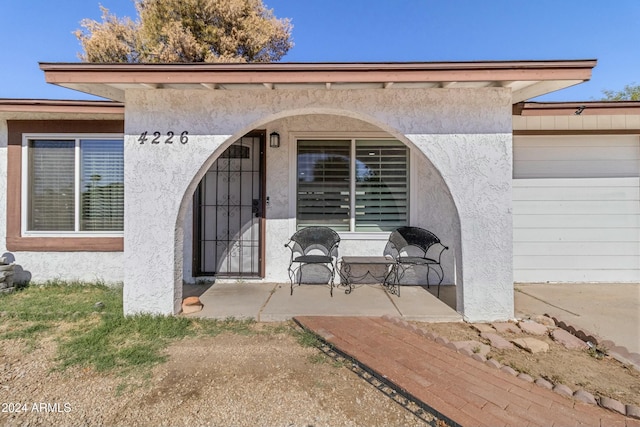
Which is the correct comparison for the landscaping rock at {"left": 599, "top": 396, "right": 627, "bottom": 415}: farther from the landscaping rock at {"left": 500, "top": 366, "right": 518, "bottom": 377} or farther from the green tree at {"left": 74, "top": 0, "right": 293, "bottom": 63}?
the green tree at {"left": 74, "top": 0, "right": 293, "bottom": 63}

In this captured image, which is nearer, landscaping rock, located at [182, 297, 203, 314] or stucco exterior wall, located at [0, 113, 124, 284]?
landscaping rock, located at [182, 297, 203, 314]

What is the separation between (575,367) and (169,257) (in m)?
4.29

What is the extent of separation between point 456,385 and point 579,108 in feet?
14.9

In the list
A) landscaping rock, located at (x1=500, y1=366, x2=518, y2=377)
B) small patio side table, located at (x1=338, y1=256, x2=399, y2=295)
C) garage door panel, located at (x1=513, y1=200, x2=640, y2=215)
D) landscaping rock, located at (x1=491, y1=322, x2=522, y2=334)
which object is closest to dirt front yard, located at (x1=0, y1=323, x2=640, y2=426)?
landscaping rock, located at (x1=500, y1=366, x2=518, y2=377)

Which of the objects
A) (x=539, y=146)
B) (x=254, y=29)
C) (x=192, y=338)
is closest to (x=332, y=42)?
(x=254, y=29)

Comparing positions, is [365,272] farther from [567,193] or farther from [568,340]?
[567,193]

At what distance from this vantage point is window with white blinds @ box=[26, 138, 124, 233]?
204 inches

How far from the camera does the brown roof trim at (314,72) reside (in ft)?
10.7

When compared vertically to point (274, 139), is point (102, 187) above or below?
below

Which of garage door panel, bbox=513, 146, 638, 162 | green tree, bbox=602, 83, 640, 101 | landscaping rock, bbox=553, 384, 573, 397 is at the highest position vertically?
green tree, bbox=602, 83, 640, 101

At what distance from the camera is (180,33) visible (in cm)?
979

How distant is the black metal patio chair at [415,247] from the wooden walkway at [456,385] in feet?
5.98

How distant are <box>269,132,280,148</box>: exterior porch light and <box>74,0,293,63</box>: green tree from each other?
268 inches

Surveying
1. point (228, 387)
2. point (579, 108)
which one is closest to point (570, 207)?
point (579, 108)
